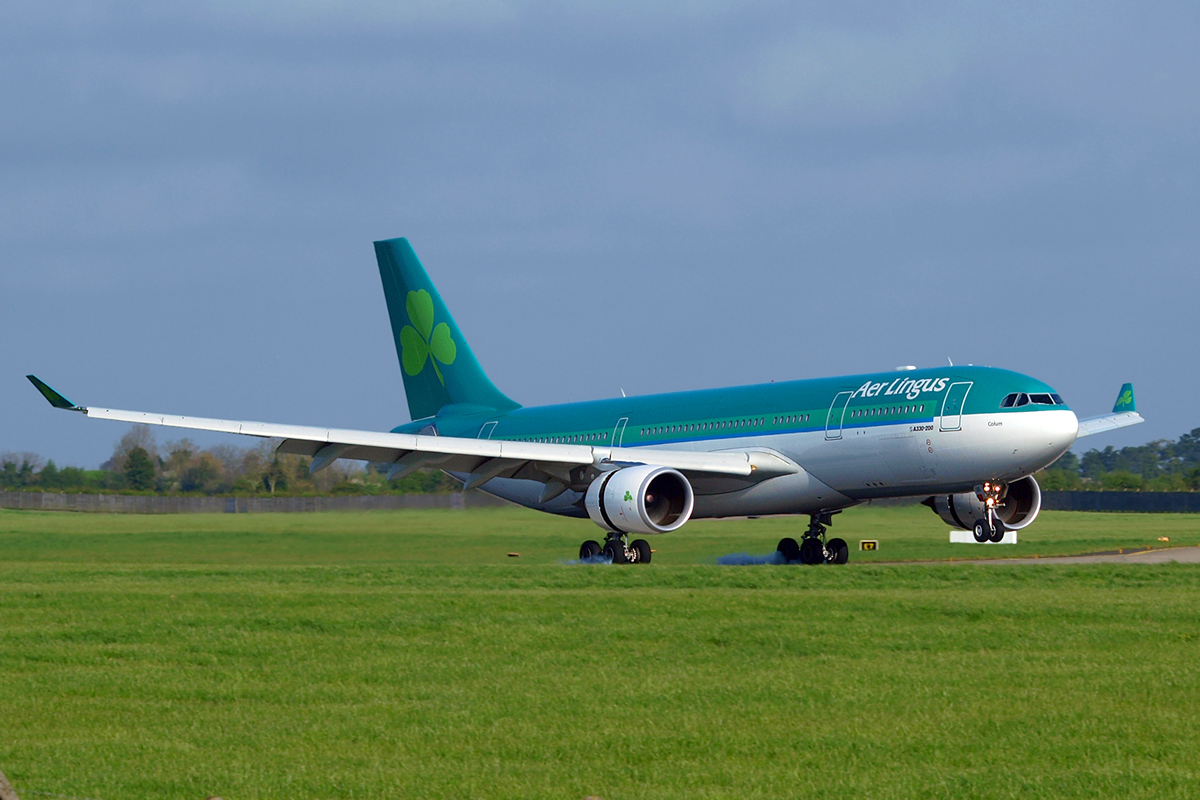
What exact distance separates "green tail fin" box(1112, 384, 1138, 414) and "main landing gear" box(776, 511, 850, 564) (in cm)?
864

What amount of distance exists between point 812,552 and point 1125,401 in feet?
32.3

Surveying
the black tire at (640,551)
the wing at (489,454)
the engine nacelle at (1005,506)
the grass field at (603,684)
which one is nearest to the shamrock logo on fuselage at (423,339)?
the wing at (489,454)

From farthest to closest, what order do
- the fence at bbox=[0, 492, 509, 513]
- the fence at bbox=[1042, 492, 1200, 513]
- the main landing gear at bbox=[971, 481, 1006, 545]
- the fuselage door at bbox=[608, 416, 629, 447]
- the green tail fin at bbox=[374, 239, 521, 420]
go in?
the fence at bbox=[1042, 492, 1200, 513] < the green tail fin at bbox=[374, 239, 521, 420] < the fence at bbox=[0, 492, 509, 513] < the fuselage door at bbox=[608, 416, 629, 447] < the main landing gear at bbox=[971, 481, 1006, 545]

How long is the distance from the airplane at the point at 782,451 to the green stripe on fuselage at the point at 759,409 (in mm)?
39

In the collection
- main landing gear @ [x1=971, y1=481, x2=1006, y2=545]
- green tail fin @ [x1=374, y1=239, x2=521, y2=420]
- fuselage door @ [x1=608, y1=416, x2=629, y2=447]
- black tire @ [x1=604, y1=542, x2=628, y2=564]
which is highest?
green tail fin @ [x1=374, y1=239, x2=521, y2=420]

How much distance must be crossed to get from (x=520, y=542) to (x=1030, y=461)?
39.6ft

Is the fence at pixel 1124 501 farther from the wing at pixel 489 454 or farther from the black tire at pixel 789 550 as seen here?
the wing at pixel 489 454

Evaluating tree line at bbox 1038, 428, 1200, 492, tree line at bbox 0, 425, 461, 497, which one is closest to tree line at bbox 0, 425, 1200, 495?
tree line at bbox 0, 425, 461, 497

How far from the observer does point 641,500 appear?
1134 inches

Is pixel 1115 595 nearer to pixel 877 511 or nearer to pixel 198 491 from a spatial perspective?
pixel 877 511

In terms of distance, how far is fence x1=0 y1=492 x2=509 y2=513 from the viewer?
3944 cm

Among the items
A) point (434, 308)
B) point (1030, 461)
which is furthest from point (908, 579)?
point (434, 308)

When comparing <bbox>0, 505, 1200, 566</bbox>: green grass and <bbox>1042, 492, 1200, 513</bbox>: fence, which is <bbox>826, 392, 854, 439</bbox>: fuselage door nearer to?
<bbox>0, 505, 1200, 566</bbox>: green grass

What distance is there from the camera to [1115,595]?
20.0 meters
